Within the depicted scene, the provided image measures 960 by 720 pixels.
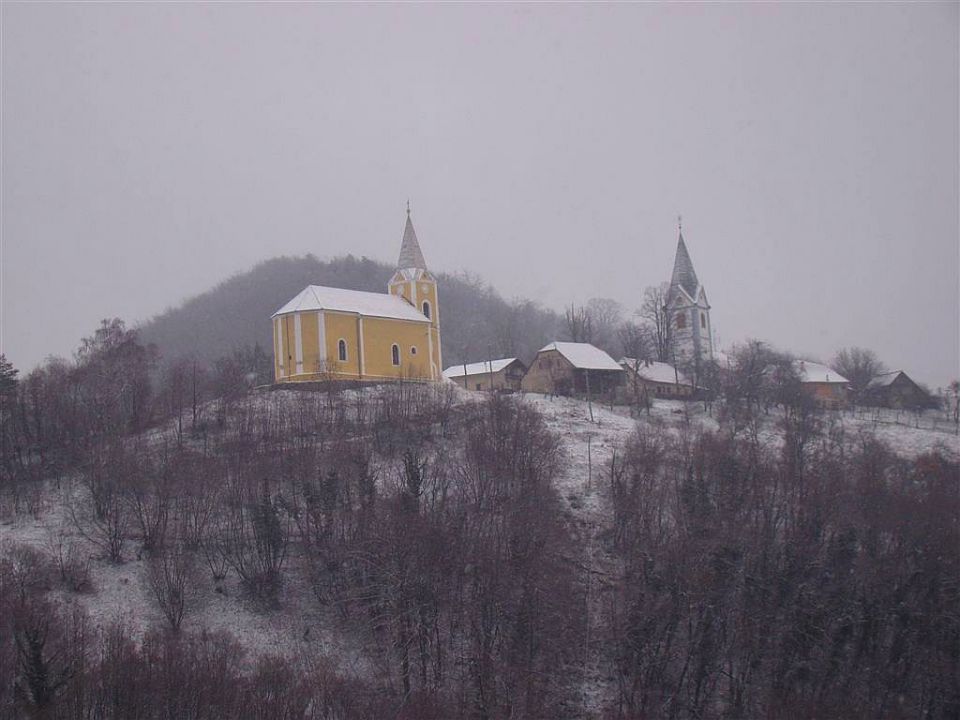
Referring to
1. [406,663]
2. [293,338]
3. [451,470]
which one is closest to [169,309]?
[293,338]

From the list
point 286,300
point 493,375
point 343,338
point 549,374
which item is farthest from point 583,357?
point 286,300

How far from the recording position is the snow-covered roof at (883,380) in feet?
210

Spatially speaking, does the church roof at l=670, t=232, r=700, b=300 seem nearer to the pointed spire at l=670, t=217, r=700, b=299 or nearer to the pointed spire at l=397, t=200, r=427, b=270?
the pointed spire at l=670, t=217, r=700, b=299

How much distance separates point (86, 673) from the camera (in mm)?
21156

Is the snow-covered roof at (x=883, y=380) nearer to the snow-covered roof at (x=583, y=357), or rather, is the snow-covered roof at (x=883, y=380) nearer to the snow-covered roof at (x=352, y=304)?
the snow-covered roof at (x=583, y=357)

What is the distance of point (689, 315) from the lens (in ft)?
222

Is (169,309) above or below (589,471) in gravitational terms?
above

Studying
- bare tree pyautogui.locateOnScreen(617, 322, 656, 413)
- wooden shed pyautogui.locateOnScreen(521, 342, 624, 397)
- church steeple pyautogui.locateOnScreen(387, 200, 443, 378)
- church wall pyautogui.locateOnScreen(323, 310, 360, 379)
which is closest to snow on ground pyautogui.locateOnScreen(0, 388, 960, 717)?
church wall pyautogui.locateOnScreen(323, 310, 360, 379)

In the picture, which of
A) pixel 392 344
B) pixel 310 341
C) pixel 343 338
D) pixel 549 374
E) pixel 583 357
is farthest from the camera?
pixel 583 357

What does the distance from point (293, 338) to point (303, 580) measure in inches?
775

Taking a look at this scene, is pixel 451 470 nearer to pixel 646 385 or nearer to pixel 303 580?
pixel 303 580

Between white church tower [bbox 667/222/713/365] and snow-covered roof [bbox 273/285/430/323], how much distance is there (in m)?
22.7

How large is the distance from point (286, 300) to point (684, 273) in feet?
112

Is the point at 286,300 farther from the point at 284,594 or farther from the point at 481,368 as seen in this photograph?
the point at 284,594
